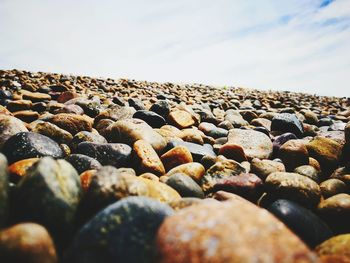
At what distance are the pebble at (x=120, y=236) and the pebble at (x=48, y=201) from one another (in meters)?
0.14

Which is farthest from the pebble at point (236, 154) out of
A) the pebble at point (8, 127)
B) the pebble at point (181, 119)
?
the pebble at point (8, 127)

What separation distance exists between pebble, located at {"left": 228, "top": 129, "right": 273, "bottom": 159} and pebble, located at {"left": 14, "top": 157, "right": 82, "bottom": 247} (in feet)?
8.27

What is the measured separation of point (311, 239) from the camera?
186cm

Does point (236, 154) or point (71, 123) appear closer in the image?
point (236, 154)

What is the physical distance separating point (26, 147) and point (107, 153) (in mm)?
721

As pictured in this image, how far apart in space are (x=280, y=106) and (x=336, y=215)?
7054mm

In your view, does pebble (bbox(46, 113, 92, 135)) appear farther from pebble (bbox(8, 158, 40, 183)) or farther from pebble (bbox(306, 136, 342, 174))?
pebble (bbox(306, 136, 342, 174))

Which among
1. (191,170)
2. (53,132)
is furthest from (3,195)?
(53,132)

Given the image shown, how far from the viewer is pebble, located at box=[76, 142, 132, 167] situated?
270cm

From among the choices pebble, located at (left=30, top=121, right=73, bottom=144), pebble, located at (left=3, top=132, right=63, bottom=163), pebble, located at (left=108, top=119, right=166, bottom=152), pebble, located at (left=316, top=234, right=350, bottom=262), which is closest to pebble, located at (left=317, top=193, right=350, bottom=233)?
pebble, located at (left=316, top=234, right=350, bottom=262)

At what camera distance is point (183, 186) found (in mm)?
2258

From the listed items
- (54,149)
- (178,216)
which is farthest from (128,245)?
(54,149)

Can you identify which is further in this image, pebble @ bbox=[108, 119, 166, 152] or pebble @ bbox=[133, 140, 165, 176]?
pebble @ bbox=[108, 119, 166, 152]

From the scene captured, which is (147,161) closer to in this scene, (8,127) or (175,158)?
(175,158)
